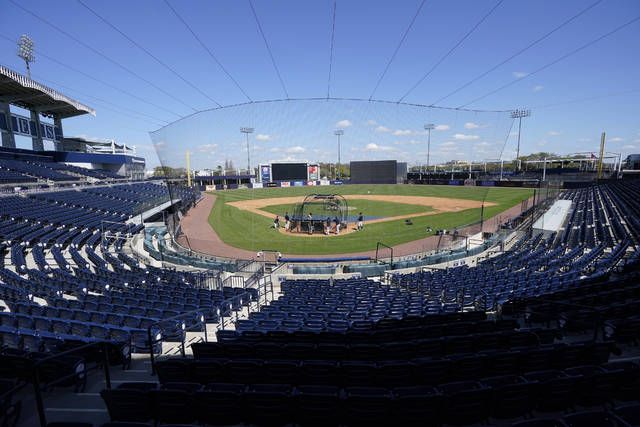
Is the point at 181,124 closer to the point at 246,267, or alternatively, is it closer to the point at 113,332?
the point at 246,267

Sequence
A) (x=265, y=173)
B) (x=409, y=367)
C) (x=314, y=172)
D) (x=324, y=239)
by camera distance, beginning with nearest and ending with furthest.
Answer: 1. (x=409, y=367)
2. (x=324, y=239)
3. (x=314, y=172)
4. (x=265, y=173)

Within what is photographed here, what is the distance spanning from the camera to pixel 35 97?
4538cm

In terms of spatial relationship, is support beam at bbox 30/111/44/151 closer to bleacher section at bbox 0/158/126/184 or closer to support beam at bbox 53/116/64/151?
support beam at bbox 53/116/64/151

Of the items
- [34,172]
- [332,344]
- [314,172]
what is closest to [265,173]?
[314,172]

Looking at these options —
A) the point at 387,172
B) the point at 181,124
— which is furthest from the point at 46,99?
the point at 387,172

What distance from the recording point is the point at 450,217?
35.3 meters

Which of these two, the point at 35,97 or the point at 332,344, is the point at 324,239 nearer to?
the point at 332,344

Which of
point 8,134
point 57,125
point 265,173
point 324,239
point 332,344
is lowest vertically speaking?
point 324,239

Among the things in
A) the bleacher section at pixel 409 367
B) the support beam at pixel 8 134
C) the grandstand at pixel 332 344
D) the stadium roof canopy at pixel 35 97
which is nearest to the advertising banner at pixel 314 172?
the stadium roof canopy at pixel 35 97

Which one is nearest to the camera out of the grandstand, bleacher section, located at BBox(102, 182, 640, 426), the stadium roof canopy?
bleacher section, located at BBox(102, 182, 640, 426)

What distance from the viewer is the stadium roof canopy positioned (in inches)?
1509

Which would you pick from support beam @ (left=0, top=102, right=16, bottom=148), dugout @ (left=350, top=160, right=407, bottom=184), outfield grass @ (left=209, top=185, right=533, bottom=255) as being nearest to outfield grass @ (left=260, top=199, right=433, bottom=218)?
outfield grass @ (left=209, top=185, right=533, bottom=255)

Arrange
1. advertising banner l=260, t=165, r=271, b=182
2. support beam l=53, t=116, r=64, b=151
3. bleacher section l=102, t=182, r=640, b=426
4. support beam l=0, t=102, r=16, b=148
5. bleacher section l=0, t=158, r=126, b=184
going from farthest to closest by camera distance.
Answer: advertising banner l=260, t=165, r=271, b=182 < support beam l=53, t=116, r=64, b=151 < support beam l=0, t=102, r=16, b=148 < bleacher section l=0, t=158, r=126, b=184 < bleacher section l=102, t=182, r=640, b=426

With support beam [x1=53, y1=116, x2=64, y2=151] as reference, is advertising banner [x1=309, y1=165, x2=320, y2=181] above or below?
below
